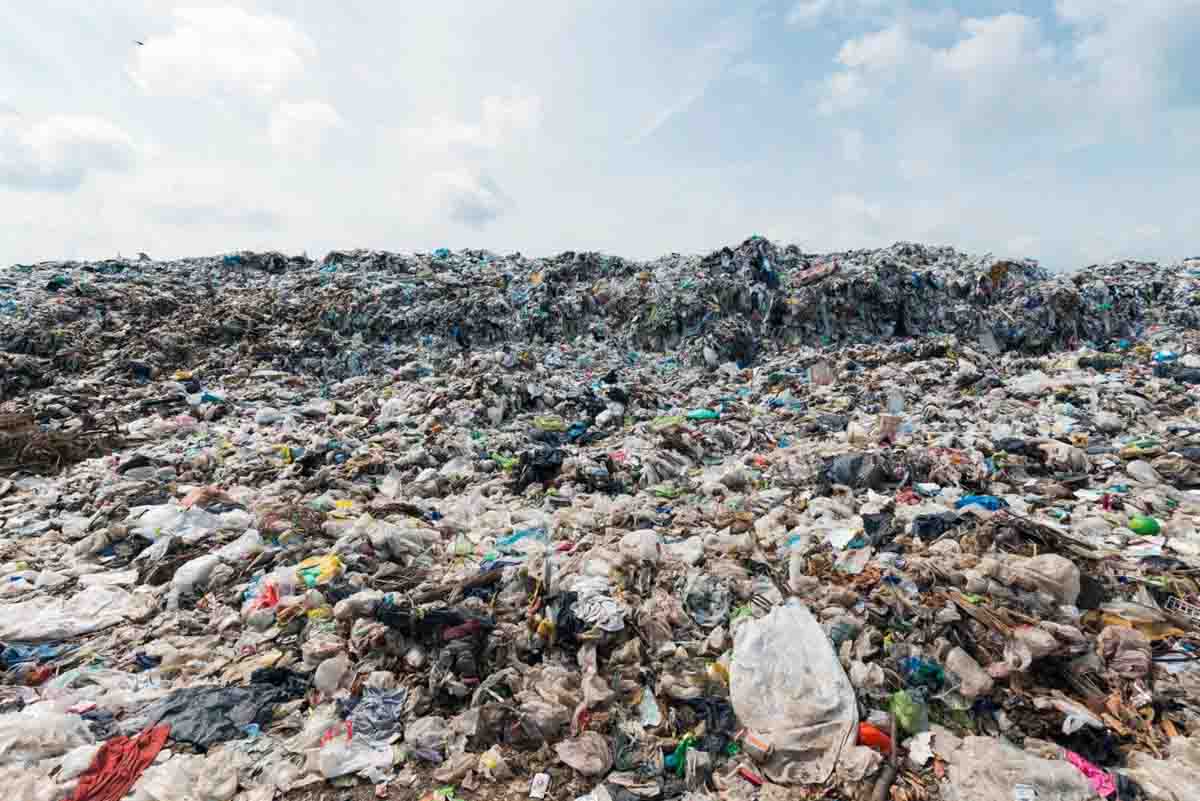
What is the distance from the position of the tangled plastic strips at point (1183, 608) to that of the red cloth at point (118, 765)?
455 centimetres

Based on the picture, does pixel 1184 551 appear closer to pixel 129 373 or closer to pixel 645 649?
pixel 645 649

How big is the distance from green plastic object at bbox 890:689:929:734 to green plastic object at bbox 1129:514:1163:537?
85.7 inches

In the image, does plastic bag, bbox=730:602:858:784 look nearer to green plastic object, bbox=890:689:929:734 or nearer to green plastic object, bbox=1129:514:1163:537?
green plastic object, bbox=890:689:929:734

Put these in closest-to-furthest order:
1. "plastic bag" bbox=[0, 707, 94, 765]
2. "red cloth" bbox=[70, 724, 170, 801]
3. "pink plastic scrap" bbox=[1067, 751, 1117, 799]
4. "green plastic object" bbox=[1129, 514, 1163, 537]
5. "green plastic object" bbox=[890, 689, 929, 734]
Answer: "pink plastic scrap" bbox=[1067, 751, 1117, 799], "red cloth" bbox=[70, 724, 170, 801], "plastic bag" bbox=[0, 707, 94, 765], "green plastic object" bbox=[890, 689, 929, 734], "green plastic object" bbox=[1129, 514, 1163, 537]

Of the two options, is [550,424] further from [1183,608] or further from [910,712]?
[1183,608]

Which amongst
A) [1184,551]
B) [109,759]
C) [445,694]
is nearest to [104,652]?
[109,759]

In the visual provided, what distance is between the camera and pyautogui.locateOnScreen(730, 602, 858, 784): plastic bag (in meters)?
2.29

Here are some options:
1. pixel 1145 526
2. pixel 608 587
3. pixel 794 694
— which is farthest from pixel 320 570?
pixel 1145 526

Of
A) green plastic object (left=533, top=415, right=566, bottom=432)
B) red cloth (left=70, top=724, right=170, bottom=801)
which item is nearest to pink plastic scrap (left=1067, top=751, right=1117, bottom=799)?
red cloth (left=70, top=724, right=170, bottom=801)

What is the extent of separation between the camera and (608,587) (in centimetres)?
327

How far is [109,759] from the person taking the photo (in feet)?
7.56

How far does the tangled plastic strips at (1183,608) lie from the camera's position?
103 inches

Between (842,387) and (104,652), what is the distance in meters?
7.89

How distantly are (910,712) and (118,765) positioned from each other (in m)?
3.25
